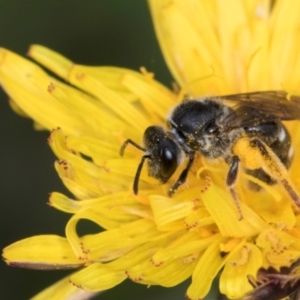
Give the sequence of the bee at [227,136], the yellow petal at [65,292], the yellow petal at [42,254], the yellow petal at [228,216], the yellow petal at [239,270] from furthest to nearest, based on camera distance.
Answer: the yellow petal at [65,292] < the yellow petal at [42,254] < the bee at [227,136] < the yellow petal at [228,216] < the yellow petal at [239,270]

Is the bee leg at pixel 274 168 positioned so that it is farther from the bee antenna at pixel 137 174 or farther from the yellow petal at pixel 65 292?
the yellow petal at pixel 65 292

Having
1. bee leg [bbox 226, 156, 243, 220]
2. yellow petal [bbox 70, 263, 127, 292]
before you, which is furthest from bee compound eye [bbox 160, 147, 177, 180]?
yellow petal [bbox 70, 263, 127, 292]

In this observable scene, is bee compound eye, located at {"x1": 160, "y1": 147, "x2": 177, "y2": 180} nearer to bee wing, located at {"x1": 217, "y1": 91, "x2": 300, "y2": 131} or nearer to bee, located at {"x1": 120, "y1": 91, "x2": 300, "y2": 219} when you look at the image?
bee, located at {"x1": 120, "y1": 91, "x2": 300, "y2": 219}

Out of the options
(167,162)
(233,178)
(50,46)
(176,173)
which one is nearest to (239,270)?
(233,178)

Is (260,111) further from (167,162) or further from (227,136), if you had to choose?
(167,162)

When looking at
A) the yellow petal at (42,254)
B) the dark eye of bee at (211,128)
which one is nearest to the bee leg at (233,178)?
the dark eye of bee at (211,128)

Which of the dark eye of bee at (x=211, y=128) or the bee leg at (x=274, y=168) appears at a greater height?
the dark eye of bee at (x=211, y=128)

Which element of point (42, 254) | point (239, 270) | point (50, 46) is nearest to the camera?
point (239, 270)
